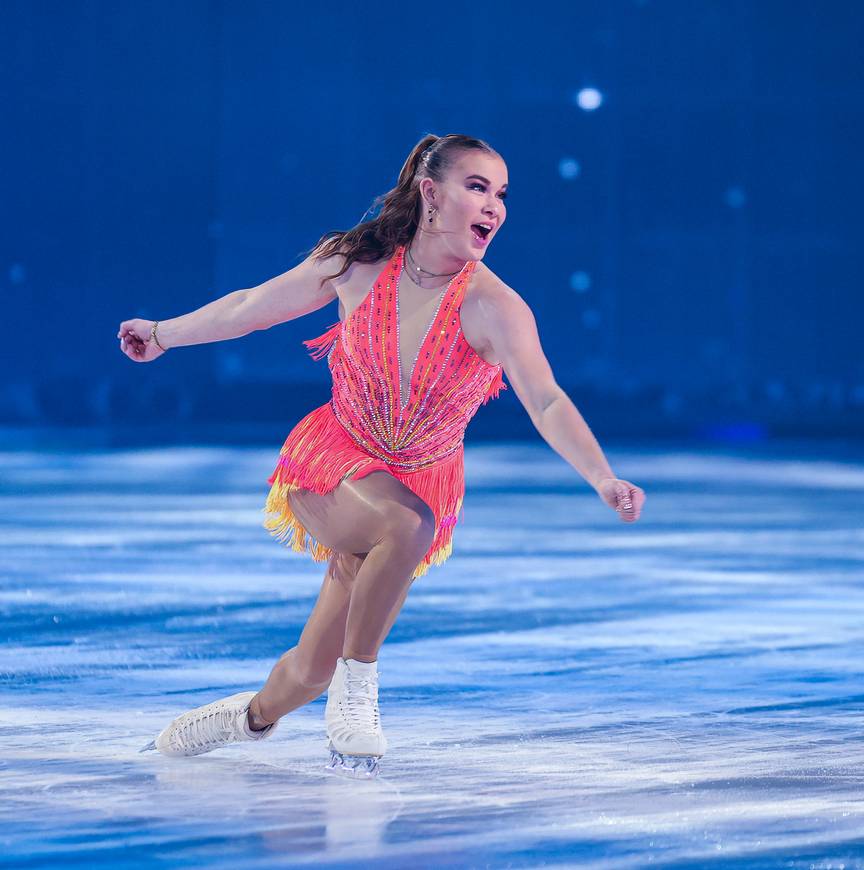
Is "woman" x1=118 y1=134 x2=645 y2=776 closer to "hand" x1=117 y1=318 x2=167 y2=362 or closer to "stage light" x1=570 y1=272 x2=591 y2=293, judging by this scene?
"hand" x1=117 y1=318 x2=167 y2=362

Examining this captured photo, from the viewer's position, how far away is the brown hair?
3.59 meters

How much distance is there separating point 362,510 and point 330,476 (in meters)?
0.11

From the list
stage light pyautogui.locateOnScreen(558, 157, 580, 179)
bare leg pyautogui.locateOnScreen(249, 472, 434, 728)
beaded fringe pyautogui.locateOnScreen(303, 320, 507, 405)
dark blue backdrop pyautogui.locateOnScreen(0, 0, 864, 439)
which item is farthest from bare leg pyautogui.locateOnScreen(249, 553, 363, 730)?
stage light pyautogui.locateOnScreen(558, 157, 580, 179)

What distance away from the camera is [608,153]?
60.9ft

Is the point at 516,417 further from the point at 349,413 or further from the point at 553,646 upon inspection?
the point at 349,413

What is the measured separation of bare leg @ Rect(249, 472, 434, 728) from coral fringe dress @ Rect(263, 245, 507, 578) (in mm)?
52

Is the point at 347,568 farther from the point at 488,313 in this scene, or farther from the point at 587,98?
the point at 587,98

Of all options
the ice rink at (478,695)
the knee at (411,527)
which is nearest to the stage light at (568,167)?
the ice rink at (478,695)

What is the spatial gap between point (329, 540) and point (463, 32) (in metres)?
15.6

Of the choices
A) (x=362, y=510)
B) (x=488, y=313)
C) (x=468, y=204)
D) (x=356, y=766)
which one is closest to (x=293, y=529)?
(x=362, y=510)

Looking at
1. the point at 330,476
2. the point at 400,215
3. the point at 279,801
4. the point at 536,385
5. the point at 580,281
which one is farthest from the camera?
the point at 580,281

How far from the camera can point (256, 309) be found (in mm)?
3650

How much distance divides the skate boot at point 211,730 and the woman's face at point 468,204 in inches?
41.5

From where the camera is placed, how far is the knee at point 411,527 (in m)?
3.41
